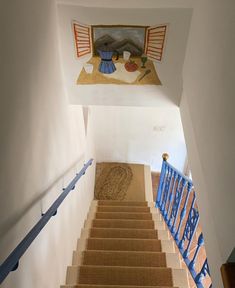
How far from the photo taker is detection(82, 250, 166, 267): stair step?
274cm

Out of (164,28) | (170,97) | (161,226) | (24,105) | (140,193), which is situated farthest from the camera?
(140,193)

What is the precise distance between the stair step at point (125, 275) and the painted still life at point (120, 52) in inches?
70.5

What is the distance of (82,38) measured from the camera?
2.33 m

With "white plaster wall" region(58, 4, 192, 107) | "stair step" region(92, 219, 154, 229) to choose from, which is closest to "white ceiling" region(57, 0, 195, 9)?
"white plaster wall" region(58, 4, 192, 107)

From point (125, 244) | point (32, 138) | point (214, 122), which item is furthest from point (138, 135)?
point (32, 138)

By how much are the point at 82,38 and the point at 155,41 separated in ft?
2.08

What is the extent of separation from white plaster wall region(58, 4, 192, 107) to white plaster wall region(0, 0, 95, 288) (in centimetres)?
18

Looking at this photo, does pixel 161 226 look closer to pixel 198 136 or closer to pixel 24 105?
pixel 198 136

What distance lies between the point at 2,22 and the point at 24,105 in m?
0.42

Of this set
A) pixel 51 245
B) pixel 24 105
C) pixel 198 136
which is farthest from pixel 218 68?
pixel 51 245

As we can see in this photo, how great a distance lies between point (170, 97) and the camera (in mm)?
2713

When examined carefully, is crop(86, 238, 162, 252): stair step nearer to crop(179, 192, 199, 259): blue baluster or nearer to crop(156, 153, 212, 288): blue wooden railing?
crop(156, 153, 212, 288): blue wooden railing

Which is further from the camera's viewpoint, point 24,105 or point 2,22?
point 24,105

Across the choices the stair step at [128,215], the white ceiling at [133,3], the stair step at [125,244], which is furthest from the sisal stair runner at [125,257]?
the white ceiling at [133,3]
